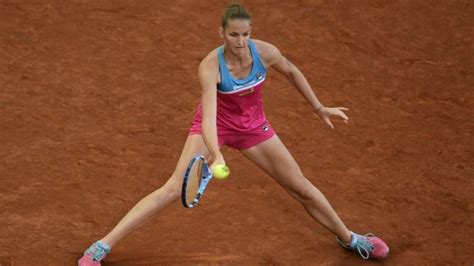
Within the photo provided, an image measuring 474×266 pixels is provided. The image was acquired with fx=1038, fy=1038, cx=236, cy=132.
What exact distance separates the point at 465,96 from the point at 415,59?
91cm

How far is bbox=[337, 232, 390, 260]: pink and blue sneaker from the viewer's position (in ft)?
27.2

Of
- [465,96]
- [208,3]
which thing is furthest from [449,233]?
[208,3]

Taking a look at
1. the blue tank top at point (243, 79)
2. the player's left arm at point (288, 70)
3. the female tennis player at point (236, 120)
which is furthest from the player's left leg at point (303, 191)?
the blue tank top at point (243, 79)

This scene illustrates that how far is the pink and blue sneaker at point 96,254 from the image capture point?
7.87 meters

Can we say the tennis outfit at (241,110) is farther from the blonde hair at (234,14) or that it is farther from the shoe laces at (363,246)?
the shoe laces at (363,246)

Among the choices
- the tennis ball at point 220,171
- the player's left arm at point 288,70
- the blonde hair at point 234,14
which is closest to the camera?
the tennis ball at point 220,171

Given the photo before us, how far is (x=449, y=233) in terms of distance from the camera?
8688mm

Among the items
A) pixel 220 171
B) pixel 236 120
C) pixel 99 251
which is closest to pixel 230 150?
pixel 236 120

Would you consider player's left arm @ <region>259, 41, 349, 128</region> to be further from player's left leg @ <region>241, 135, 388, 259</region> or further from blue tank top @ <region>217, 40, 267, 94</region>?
player's left leg @ <region>241, 135, 388, 259</region>

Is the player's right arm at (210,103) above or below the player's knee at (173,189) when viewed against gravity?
above

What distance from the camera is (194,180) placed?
7.21 meters

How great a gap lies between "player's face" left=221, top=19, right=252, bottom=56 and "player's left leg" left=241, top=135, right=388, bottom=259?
2.70 feet

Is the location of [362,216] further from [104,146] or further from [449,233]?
[104,146]

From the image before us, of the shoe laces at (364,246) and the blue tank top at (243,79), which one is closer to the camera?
the blue tank top at (243,79)
